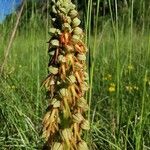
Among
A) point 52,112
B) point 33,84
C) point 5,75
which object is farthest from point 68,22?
point 33,84

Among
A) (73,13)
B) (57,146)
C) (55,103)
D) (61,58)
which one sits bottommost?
(57,146)

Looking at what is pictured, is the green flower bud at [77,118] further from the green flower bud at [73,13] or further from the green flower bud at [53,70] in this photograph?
the green flower bud at [73,13]

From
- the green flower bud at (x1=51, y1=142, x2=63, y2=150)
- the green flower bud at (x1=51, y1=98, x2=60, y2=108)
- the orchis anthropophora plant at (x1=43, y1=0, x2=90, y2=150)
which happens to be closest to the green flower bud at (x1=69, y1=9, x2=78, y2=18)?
the orchis anthropophora plant at (x1=43, y1=0, x2=90, y2=150)

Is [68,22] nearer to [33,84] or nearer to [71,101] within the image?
[71,101]

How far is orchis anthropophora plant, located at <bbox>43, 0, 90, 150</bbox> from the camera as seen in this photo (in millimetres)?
1255

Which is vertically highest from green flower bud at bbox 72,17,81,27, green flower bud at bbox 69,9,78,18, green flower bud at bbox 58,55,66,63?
green flower bud at bbox 69,9,78,18

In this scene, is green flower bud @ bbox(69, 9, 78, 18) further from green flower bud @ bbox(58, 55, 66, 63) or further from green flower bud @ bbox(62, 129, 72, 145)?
green flower bud @ bbox(62, 129, 72, 145)

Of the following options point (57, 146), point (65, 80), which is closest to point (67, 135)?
point (57, 146)

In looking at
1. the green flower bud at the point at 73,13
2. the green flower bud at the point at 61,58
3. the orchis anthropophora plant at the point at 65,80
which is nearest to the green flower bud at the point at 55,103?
the orchis anthropophora plant at the point at 65,80

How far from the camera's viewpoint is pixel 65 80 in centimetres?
128

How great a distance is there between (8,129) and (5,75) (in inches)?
21.1

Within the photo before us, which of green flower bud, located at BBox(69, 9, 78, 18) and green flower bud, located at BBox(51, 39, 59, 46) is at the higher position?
green flower bud, located at BBox(69, 9, 78, 18)

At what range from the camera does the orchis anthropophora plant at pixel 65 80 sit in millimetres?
1255

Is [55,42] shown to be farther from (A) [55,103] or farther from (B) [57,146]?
(B) [57,146]
